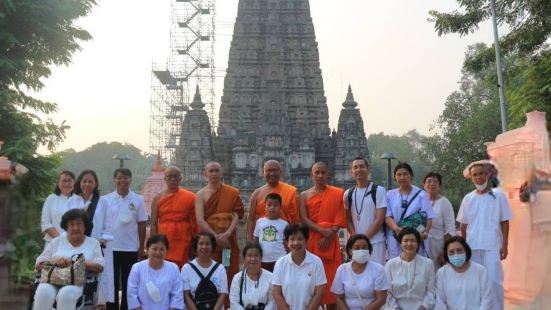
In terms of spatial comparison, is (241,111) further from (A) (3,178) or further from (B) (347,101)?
(A) (3,178)

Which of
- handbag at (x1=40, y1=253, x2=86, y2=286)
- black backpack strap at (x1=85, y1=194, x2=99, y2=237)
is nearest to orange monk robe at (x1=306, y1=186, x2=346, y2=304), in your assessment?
black backpack strap at (x1=85, y1=194, x2=99, y2=237)

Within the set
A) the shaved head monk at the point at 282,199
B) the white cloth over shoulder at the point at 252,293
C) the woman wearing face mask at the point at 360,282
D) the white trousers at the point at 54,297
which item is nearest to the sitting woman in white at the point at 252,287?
the white cloth over shoulder at the point at 252,293

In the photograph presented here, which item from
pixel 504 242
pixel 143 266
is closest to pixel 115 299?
Answer: pixel 143 266

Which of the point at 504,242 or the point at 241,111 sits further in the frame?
the point at 241,111

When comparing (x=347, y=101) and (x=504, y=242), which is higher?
(x=347, y=101)

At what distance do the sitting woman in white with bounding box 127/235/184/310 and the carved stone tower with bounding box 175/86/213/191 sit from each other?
34360 millimetres

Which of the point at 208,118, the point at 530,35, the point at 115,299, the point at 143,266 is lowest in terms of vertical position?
the point at 115,299

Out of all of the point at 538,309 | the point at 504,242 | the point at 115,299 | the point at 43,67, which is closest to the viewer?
the point at 538,309

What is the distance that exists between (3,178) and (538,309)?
1672 millimetres

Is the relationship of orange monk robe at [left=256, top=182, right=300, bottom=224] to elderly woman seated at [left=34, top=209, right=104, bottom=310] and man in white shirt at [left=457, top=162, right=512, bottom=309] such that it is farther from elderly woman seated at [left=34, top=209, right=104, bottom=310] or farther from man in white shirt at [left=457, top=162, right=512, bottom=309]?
elderly woman seated at [left=34, top=209, right=104, bottom=310]

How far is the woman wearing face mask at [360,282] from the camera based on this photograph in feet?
20.7

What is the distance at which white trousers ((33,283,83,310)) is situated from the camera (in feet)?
17.4

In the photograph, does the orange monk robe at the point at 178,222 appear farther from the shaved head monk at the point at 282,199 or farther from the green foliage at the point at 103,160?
the green foliage at the point at 103,160

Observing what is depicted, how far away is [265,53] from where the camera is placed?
43.2m
